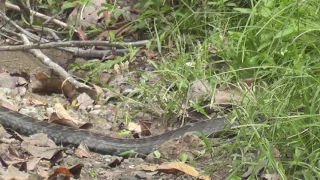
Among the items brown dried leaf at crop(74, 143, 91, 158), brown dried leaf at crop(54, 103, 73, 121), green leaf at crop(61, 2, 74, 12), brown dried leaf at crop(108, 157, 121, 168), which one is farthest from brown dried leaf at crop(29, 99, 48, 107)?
green leaf at crop(61, 2, 74, 12)

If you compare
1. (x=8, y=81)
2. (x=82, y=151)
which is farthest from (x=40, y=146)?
(x=8, y=81)

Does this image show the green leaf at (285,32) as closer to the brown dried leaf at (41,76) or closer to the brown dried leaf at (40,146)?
the brown dried leaf at (40,146)

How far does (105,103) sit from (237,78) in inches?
35.3

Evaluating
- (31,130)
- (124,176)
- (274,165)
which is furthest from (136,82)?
(274,165)

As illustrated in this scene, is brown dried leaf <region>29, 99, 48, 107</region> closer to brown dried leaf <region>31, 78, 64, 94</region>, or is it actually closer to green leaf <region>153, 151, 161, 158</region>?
brown dried leaf <region>31, 78, 64, 94</region>

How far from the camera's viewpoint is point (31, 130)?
4.00 meters

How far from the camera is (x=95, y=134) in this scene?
3.99 metres

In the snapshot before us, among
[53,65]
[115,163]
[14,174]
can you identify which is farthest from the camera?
[53,65]

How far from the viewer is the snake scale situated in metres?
3.84

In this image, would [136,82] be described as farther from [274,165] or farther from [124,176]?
[274,165]

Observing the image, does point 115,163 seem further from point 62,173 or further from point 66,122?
point 66,122

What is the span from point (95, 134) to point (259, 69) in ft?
3.20

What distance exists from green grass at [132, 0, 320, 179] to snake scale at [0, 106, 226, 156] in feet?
0.91

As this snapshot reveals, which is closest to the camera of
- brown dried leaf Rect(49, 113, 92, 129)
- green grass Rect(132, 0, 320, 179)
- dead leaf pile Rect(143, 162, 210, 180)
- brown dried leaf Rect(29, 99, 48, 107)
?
green grass Rect(132, 0, 320, 179)
